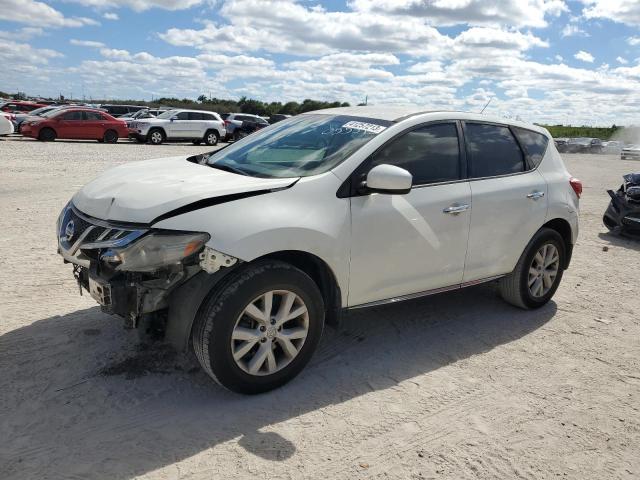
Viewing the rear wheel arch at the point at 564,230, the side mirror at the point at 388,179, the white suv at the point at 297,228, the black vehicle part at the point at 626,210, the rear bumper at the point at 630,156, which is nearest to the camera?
the white suv at the point at 297,228

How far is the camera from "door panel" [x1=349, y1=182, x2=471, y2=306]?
12.4ft

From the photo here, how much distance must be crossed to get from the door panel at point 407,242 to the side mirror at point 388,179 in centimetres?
18

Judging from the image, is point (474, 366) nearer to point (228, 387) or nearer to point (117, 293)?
point (228, 387)

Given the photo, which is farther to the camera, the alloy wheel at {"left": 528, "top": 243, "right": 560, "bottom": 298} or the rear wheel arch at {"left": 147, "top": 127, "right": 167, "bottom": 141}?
the rear wheel arch at {"left": 147, "top": 127, "right": 167, "bottom": 141}

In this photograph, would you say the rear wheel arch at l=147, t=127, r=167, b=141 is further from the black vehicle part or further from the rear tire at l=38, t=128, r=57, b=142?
the black vehicle part

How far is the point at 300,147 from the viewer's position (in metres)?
4.18

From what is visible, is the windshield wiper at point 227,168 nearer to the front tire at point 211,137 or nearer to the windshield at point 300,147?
the windshield at point 300,147

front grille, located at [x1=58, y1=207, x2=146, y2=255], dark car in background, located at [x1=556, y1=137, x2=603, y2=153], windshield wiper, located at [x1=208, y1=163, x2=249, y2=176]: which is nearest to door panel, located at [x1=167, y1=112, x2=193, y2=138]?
windshield wiper, located at [x1=208, y1=163, x2=249, y2=176]

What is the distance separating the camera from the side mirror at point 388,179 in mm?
3602

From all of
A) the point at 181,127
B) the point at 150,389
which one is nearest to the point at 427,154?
the point at 150,389

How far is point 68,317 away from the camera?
14.8 ft

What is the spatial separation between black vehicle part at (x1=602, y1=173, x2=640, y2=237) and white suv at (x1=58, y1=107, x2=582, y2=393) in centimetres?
466

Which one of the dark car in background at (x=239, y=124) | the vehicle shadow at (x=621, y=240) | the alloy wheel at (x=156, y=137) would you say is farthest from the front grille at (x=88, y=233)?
the dark car in background at (x=239, y=124)

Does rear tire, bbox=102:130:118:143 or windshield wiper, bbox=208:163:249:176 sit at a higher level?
windshield wiper, bbox=208:163:249:176
